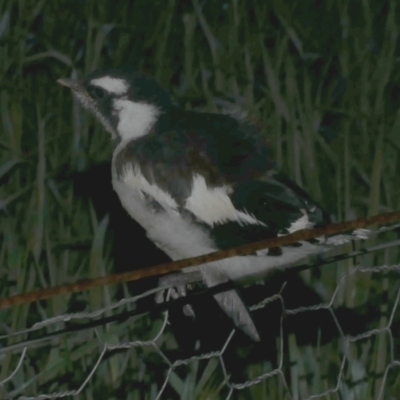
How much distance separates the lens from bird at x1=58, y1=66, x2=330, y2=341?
2895 millimetres

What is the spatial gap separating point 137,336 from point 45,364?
251mm

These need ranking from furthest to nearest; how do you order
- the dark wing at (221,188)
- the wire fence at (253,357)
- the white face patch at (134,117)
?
the white face patch at (134,117) < the dark wing at (221,188) < the wire fence at (253,357)

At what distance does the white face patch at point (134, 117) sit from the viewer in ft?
10.6

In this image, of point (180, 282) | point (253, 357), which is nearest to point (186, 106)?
point (180, 282)

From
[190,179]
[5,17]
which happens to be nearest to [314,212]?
[190,179]

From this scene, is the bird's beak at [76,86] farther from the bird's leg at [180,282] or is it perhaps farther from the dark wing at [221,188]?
the bird's leg at [180,282]

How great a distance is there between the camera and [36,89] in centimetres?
396

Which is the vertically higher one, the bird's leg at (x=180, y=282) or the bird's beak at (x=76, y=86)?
the bird's beak at (x=76, y=86)

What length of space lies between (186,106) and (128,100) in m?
0.63

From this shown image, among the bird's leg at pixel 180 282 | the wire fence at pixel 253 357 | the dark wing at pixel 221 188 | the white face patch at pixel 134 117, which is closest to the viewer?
the wire fence at pixel 253 357

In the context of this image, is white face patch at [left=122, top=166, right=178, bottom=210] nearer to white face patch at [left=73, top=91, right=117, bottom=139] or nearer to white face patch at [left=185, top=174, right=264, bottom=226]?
white face patch at [left=185, top=174, right=264, bottom=226]

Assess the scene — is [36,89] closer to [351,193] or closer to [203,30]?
[203,30]

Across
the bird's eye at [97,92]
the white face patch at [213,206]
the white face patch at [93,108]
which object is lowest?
the white face patch at [213,206]

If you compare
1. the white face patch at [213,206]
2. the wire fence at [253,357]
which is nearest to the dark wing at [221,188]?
the white face patch at [213,206]
